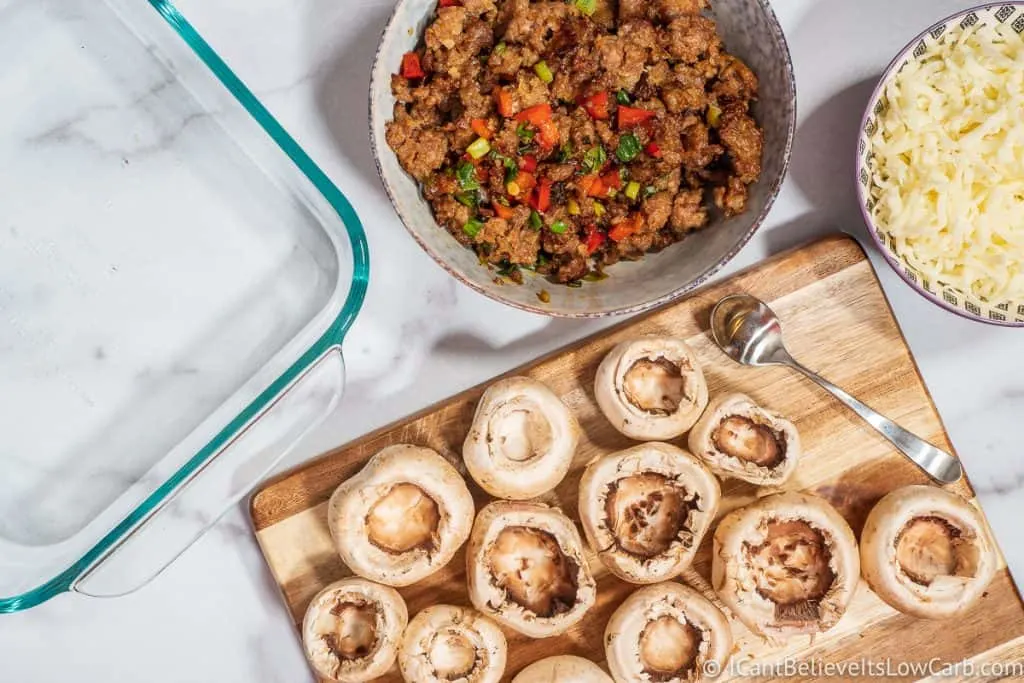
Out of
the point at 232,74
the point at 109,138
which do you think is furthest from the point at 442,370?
the point at 109,138

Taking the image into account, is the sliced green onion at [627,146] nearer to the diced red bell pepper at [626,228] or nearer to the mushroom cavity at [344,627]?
the diced red bell pepper at [626,228]

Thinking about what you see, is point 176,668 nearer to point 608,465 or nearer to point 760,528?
point 608,465

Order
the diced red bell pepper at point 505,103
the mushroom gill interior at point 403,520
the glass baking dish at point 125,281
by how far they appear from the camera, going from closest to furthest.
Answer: the diced red bell pepper at point 505,103
the mushroom gill interior at point 403,520
the glass baking dish at point 125,281

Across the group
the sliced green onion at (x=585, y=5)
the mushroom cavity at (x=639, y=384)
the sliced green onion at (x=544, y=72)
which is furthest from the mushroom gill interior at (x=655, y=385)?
the sliced green onion at (x=585, y=5)

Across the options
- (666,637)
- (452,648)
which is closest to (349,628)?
(452,648)

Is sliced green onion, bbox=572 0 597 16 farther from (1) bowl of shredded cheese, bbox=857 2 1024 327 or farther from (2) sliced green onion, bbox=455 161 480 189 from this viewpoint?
(1) bowl of shredded cheese, bbox=857 2 1024 327

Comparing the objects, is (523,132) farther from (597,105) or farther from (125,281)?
(125,281)
